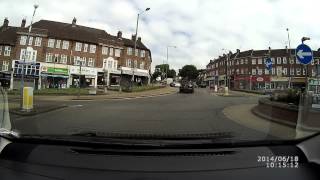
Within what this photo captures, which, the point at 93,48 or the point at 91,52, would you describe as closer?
the point at 91,52

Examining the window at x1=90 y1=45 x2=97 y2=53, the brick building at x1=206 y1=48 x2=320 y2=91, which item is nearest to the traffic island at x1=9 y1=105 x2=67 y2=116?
the brick building at x1=206 y1=48 x2=320 y2=91

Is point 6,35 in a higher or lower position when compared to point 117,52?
lower

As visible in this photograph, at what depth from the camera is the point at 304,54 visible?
3502 mm

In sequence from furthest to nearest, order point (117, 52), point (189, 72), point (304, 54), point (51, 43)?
point (189, 72) < point (117, 52) < point (51, 43) < point (304, 54)

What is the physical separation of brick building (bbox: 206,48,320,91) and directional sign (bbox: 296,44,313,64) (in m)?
0.05

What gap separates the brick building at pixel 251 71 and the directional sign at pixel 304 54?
5 centimetres

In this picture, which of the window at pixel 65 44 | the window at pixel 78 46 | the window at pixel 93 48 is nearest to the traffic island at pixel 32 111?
the window at pixel 65 44

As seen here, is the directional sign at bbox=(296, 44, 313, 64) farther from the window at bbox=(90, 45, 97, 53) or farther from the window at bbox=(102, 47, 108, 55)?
the window at bbox=(102, 47, 108, 55)

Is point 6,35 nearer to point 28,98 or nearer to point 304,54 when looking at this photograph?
point 28,98

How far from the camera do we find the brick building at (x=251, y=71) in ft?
12.4

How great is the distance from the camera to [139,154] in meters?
2.68

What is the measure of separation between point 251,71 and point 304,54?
80111 mm

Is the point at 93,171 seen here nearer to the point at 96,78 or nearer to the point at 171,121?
the point at 171,121

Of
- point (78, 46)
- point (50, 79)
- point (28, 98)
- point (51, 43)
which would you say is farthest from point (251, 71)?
point (28, 98)
